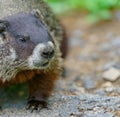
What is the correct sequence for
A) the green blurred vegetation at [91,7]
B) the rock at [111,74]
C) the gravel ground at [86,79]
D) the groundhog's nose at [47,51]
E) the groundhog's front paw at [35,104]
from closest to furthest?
the groundhog's nose at [47,51]
the gravel ground at [86,79]
the groundhog's front paw at [35,104]
the rock at [111,74]
the green blurred vegetation at [91,7]

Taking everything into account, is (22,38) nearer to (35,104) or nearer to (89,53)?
(35,104)

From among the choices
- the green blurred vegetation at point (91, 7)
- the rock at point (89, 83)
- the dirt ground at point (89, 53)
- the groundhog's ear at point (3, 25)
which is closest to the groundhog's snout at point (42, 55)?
the groundhog's ear at point (3, 25)

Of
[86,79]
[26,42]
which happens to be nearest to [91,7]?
→ [86,79]

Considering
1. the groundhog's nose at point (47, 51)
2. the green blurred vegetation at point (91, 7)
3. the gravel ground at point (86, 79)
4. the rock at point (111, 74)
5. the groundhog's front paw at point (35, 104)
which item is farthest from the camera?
the green blurred vegetation at point (91, 7)

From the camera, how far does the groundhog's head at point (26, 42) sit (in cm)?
455

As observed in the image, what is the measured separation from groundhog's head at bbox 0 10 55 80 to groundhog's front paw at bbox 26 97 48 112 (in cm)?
43

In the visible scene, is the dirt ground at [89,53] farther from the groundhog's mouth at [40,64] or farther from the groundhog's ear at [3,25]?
the groundhog's ear at [3,25]

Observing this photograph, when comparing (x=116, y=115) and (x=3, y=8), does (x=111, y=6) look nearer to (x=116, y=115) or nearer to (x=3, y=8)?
(x=3, y=8)

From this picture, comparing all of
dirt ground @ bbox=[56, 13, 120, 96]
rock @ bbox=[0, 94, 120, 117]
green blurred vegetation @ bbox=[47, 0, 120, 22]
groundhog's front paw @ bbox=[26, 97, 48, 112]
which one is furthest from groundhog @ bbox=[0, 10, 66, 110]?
green blurred vegetation @ bbox=[47, 0, 120, 22]

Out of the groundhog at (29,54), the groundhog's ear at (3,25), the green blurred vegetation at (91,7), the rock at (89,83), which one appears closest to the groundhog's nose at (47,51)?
the groundhog at (29,54)

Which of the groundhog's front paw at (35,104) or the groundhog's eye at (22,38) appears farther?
the groundhog's front paw at (35,104)

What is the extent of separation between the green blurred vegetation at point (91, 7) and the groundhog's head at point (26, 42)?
3570 mm

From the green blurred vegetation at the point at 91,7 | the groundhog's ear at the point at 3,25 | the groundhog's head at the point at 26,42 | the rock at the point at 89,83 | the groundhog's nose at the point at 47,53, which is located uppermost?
the green blurred vegetation at the point at 91,7

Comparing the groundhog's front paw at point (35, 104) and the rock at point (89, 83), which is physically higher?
the rock at point (89, 83)
